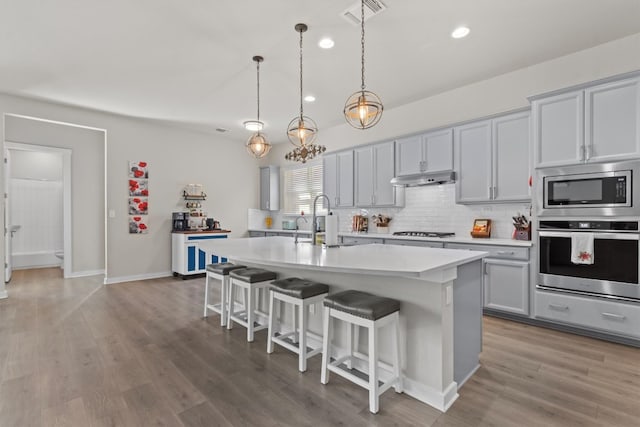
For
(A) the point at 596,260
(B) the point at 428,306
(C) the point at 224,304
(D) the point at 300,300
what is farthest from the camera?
(C) the point at 224,304

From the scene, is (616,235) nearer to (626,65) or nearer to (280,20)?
(626,65)

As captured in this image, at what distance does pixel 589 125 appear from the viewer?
2.97 meters

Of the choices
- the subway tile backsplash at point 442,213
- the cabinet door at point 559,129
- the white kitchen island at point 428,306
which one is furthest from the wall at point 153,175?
the cabinet door at point 559,129

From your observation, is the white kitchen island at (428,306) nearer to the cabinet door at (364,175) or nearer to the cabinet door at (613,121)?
the cabinet door at (613,121)

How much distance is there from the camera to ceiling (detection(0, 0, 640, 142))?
2.66 metres

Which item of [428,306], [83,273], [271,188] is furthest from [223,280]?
[83,273]

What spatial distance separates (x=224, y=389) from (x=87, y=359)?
4.35 feet

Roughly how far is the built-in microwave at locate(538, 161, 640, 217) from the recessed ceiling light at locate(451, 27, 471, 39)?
1.57 metres

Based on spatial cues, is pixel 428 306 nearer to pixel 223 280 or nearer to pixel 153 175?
pixel 223 280

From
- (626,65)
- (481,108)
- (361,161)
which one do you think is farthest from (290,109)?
(626,65)

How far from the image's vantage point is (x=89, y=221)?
20.0 feet

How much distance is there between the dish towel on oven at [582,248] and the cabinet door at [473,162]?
1.03 meters

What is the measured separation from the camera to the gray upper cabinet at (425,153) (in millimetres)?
4227

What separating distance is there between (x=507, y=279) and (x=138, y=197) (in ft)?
19.4
